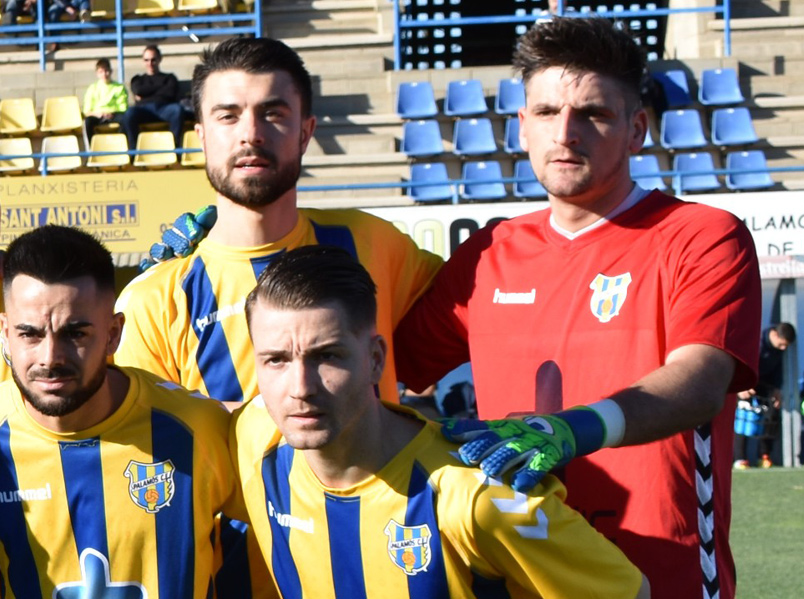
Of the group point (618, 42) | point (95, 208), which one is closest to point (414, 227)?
point (95, 208)

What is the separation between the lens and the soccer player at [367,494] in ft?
7.41

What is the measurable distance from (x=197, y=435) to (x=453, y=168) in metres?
11.2

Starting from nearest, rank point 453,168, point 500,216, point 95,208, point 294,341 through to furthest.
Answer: point 294,341 → point 500,216 → point 95,208 → point 453,168

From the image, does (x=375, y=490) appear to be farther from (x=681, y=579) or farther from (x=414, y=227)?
(x=414, y=227)

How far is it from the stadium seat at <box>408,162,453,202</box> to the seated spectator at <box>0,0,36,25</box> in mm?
5354

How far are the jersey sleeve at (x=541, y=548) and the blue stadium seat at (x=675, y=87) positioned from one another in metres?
→ 11.8

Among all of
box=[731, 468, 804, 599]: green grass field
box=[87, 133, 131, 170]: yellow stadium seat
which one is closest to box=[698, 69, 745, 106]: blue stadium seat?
box=[731, 468, 804, 599]: green grass field

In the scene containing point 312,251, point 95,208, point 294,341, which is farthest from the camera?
point 95,208

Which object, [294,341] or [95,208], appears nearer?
[294,341]

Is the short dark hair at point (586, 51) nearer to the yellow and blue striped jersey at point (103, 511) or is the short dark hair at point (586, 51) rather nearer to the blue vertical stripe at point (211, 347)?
the blue vertical stripe at point (211, 347)

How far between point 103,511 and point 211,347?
504mm

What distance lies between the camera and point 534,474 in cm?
210

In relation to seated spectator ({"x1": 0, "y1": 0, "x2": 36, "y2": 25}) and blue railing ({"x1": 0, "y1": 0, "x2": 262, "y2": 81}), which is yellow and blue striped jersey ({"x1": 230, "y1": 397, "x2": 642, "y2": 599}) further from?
seated spectator ({"x1": 0, "y1": 0, "x2": 36, "y2": 25})

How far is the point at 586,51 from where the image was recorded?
8.57 ft
